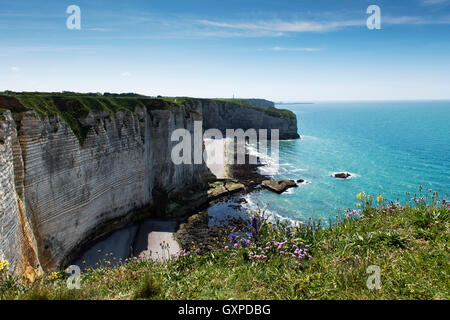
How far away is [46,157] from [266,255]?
15.2m

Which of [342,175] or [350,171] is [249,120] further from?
[342,175]

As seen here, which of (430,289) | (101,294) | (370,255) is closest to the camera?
(430,289)

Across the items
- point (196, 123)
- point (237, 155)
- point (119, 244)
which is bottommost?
point (119, 244)

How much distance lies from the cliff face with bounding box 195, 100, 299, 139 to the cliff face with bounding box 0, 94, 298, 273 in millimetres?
60113

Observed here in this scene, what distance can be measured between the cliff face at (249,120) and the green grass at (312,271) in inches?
3379

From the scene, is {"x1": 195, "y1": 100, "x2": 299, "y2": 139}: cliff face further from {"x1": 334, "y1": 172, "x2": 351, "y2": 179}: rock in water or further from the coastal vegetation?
the coastal vegetation

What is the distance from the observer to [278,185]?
40.4 meters

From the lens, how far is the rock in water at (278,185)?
39550 mm

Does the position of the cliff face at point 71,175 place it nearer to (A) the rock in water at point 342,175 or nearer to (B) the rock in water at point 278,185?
(B) the rock in water at point 278,185

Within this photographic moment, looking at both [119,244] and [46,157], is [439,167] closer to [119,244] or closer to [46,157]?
[119,244]

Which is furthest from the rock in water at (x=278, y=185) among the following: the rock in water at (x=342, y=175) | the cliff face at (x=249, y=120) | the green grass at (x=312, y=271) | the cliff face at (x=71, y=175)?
the cliff face at (x=249, y=120)

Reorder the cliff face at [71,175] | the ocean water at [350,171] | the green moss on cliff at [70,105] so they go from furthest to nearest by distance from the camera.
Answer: the ocean water at [350,171] → the green moss on cliff at [70,105] → the cliff face at [71,175]
